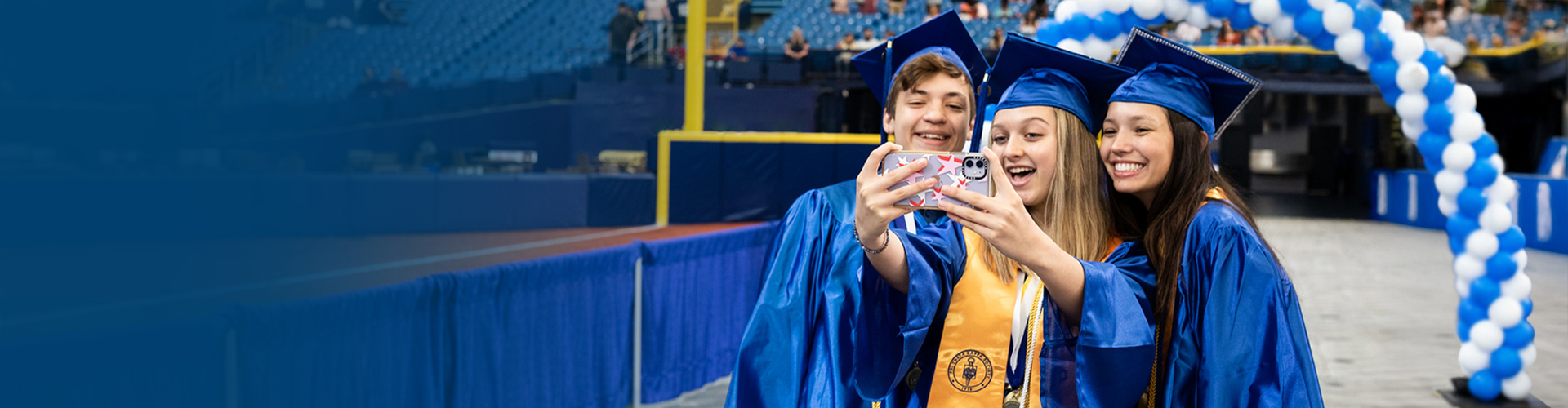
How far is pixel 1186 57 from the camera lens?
67.5 inches

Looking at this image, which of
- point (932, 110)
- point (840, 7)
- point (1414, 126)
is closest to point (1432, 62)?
point (1414, 126)

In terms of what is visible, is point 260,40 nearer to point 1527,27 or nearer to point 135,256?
point 135,256

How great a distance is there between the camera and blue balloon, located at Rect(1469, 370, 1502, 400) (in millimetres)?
5039

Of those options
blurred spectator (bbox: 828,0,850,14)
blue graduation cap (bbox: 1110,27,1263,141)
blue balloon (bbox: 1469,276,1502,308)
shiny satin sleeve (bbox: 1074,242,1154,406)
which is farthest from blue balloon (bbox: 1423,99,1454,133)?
blurred spectator (bbox: 828,0,850,14)

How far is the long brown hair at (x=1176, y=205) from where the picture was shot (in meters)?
1.61

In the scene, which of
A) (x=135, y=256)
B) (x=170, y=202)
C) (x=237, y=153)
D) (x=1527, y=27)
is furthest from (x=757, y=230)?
(x=1527, y=27)

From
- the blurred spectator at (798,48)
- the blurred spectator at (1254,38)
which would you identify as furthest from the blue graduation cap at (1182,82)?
the blurred spectator at (1254,38)

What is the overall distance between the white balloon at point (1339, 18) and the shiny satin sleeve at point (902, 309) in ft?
13.4

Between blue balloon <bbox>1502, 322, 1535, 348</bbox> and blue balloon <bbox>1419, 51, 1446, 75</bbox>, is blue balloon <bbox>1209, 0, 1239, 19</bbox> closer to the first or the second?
blue balloon <bbox>1419, 51, 1446, 75</bbox>

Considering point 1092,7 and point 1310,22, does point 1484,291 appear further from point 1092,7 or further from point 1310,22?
point 1092,7

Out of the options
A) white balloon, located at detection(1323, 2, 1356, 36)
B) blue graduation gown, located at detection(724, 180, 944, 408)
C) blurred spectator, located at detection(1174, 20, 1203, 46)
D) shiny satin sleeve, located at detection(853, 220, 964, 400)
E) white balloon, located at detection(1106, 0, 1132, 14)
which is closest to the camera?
shiny satin sleeve, located at detection(853, 220, 964, 400)

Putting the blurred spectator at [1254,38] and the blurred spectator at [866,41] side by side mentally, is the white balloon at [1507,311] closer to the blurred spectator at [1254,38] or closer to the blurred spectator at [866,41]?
the blurred spectator at [866,41]

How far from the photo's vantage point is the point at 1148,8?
468 centimetres

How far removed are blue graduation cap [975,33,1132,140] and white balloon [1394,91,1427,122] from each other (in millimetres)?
4100
